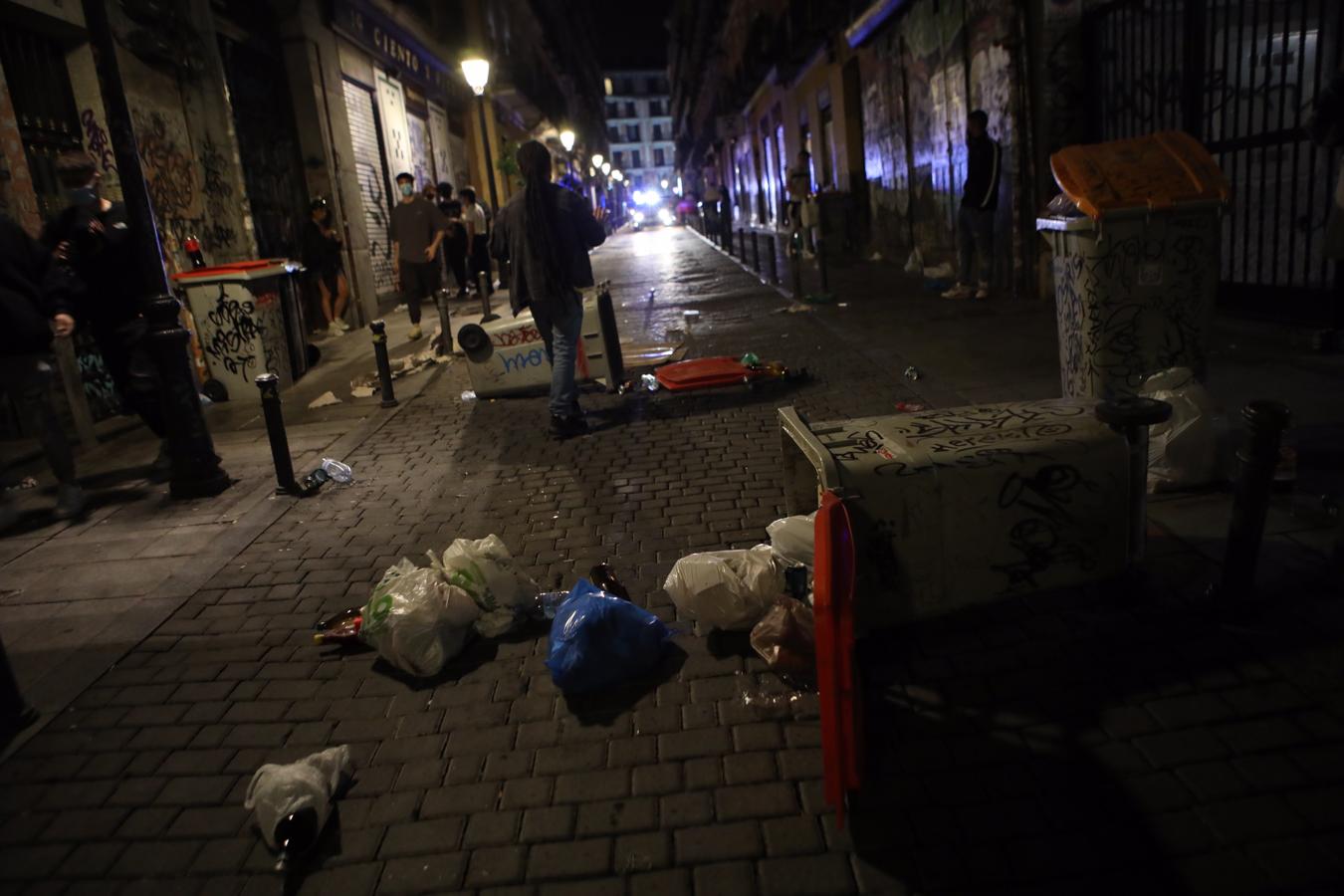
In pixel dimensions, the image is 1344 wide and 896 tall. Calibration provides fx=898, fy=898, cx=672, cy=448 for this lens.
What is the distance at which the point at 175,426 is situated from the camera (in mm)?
5574

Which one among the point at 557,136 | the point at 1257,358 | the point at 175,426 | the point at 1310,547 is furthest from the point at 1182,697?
the point at 557,136

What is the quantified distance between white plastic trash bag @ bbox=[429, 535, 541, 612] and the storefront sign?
47.5 feet

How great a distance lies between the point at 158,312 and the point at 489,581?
3.38 meters

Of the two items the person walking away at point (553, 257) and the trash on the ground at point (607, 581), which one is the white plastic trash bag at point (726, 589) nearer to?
the trash on the ground at point (607, 581)

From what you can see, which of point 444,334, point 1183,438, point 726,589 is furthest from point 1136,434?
point 444,334

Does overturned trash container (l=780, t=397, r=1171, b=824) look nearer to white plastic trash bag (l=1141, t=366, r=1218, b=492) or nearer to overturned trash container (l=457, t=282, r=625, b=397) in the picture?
white plastic trash bag (l=1141, t=366, r=1218, b=492)

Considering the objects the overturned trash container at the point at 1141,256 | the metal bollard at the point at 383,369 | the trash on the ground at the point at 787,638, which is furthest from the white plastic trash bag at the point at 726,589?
the metal bollard at the point at 383,369

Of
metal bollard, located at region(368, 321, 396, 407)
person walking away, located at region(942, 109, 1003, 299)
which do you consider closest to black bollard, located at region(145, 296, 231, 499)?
metal bollard, located at region(368, 321, 396, 407)

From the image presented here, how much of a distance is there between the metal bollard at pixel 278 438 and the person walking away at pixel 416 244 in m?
6.90

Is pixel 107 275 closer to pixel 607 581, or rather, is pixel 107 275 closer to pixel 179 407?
pixel 179 407

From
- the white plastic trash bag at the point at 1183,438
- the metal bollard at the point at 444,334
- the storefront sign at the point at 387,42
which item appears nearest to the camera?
the white plastic trash bag at the point at 1183,438

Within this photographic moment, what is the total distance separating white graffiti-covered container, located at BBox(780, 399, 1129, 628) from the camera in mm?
2951

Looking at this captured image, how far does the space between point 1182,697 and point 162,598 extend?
13.6ft

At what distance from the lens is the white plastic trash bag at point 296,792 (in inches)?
96.1
